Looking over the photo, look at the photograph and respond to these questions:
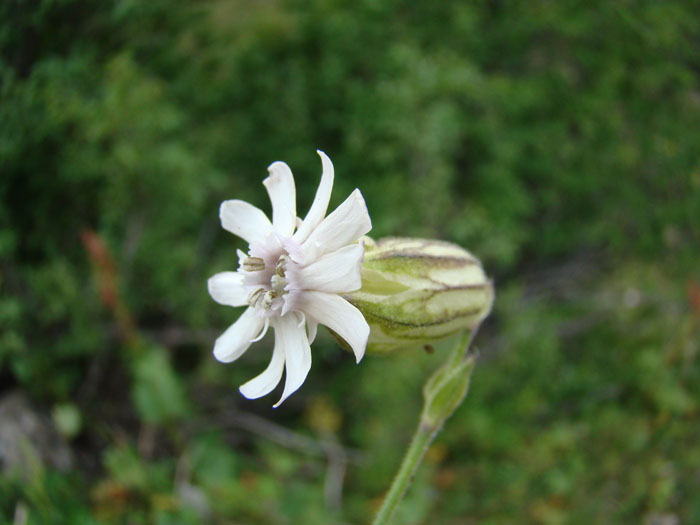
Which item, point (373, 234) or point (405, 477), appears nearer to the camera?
point (405, 477)

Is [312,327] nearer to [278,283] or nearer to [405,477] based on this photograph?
[278,283]

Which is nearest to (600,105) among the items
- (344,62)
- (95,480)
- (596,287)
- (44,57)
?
(596,287)

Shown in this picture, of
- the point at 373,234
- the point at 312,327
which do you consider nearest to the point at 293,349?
the point at 312,327

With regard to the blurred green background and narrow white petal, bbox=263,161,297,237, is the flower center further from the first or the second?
the blurred green background

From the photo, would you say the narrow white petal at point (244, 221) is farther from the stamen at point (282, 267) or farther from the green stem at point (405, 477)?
the green stem at point (405, 477)

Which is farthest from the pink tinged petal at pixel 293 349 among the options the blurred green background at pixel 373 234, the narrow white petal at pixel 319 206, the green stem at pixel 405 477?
the blurred green background at pixel 373 234

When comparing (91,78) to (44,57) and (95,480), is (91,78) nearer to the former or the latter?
(44,57)
